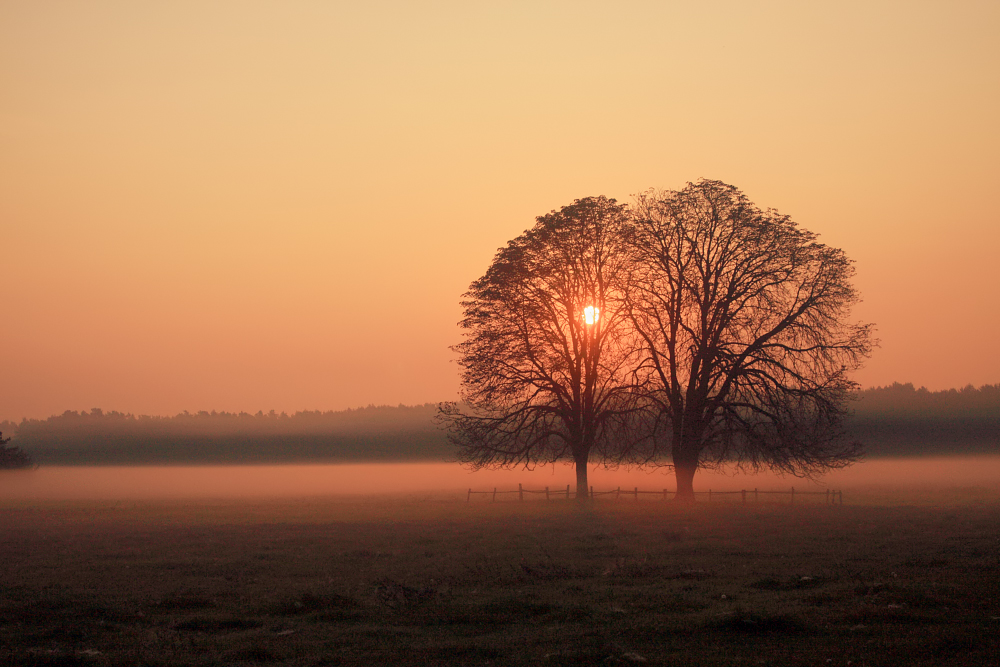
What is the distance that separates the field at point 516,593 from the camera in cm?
1137

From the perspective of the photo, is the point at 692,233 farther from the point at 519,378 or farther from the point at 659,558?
the point at 659,558

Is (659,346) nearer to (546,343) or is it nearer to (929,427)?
(546,343)

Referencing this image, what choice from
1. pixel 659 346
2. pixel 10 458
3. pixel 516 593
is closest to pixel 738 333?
pixel 659 346

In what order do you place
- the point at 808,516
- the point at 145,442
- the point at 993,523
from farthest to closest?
1. the point at 145,442
2. the point at 808,516
3. the point at 993,523

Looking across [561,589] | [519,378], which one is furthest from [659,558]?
[519,378]

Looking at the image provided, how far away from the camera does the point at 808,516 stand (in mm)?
34938

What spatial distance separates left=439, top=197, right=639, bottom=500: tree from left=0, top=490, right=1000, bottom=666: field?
347 inches

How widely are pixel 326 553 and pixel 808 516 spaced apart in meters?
21.4

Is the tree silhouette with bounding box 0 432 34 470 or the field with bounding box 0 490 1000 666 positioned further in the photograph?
the tree silhouette with bounding box 0 432 34 470

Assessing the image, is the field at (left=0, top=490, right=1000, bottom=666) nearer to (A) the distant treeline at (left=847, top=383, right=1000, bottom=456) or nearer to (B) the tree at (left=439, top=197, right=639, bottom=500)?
(B) the tree at (left=439, top=197, right=639, bottom=500)

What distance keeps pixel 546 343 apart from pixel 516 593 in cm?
2559

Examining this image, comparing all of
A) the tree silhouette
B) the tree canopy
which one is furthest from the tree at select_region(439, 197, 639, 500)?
the tree silhouette

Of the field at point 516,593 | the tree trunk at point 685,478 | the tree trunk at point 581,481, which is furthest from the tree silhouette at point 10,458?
the tree trunk at point 685,478

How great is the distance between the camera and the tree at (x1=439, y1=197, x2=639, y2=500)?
134 ft
